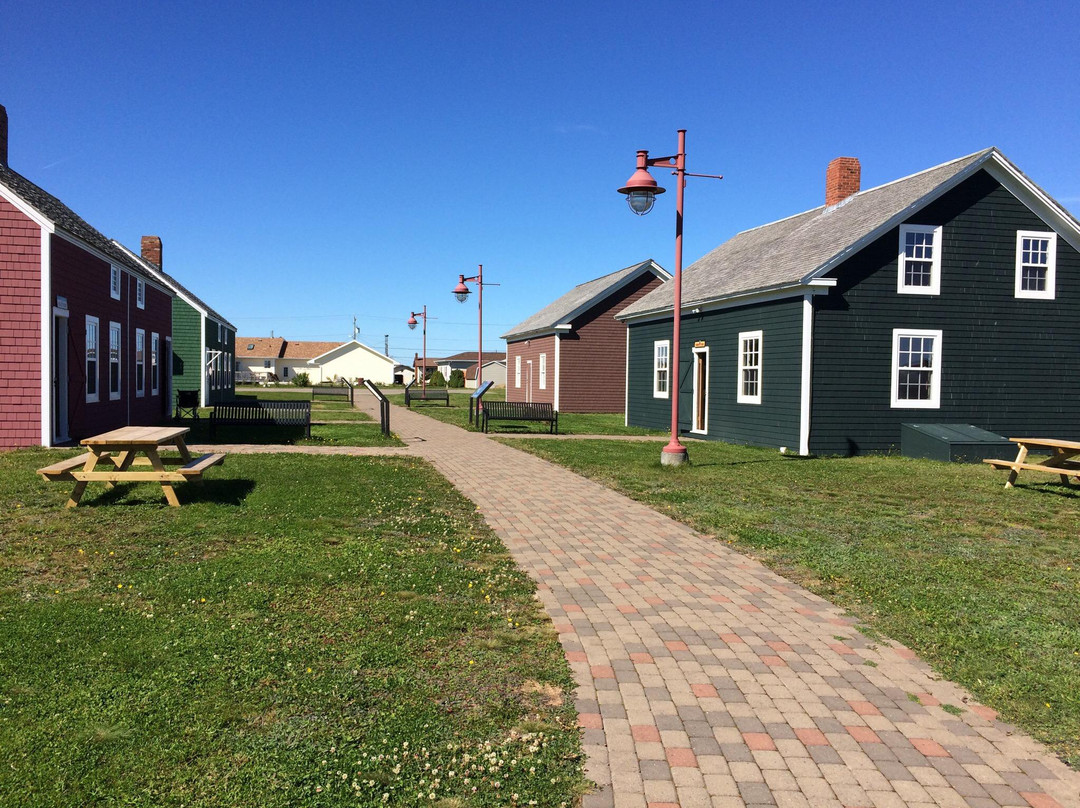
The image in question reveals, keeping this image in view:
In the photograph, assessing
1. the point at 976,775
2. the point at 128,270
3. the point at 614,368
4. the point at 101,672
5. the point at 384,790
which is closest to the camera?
the point at 384,790

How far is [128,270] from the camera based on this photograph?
21.7 m

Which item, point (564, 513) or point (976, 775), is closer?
point (976, 775)

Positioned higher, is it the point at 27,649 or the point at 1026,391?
the point at 1026,391

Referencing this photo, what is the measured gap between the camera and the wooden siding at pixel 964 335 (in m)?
17.9

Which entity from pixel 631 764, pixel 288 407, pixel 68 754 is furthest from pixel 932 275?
pixel 68 754

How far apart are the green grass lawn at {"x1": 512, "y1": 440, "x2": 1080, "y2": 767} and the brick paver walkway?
0.32m

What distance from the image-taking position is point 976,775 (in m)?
3.71

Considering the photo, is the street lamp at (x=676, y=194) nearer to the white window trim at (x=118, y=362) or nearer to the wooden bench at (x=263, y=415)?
the wooden bench at (x=263, y=415)

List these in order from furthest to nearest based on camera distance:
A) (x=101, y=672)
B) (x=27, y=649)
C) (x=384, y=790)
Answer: (x=27, y=649) → (x=101, y=672) → (x=384, y=790)

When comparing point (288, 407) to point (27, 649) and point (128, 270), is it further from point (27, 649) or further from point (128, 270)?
point (27, 649)

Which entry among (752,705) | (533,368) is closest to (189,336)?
(533,368)

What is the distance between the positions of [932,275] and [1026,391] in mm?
3673

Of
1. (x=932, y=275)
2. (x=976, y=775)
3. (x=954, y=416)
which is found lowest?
(x=976, y=775)

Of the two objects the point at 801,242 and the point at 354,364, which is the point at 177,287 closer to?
the point at 801,242
